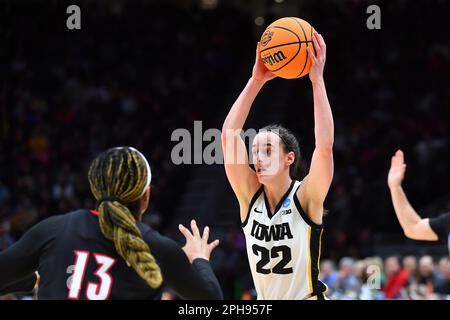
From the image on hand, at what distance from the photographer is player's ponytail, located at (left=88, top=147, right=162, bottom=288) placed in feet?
10.1

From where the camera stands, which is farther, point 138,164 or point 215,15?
point 215,15

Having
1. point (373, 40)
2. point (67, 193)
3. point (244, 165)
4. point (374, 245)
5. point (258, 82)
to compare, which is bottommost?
point (374, 245)

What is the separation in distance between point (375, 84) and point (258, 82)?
12581 mm

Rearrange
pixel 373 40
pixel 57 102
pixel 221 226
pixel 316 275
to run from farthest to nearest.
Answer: pixel 373 40 → pixel 57 102 → pixel 221 226 → pixel 316 275

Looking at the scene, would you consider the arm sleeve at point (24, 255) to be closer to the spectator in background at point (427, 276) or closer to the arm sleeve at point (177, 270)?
the arm sleeve at point (177, 270)

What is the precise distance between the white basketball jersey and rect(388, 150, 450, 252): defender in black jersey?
45.3 inches

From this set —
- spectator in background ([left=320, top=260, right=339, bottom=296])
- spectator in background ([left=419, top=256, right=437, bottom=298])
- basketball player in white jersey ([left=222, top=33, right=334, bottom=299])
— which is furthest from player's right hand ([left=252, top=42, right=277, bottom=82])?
spectator in background ([left=419, top=256, right=437, bottom=298])

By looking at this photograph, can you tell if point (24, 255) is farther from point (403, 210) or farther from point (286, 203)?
point (403, 210)

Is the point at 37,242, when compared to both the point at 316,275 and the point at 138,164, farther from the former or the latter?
the point at 316,275

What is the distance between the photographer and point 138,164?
3.16 m

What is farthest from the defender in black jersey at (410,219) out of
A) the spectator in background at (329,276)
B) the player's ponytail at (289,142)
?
the spectator in background at (329,276)

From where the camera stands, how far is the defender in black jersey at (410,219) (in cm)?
529

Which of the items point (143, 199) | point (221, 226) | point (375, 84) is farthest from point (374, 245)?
point (143, 199)

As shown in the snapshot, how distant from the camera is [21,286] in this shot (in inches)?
134
